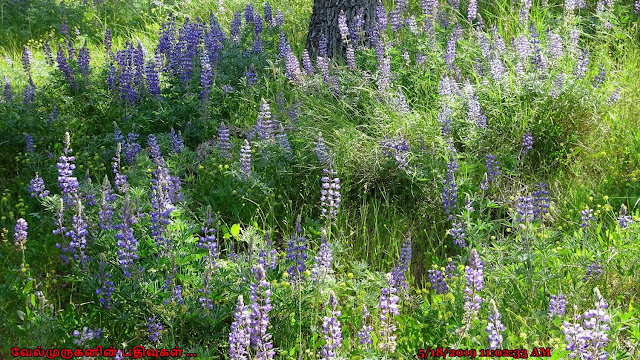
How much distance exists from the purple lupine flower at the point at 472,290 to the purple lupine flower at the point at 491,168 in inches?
51.6

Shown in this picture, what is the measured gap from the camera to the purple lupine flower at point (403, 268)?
10.3ft

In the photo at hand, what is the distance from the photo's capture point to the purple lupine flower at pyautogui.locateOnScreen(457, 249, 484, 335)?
2.60 m

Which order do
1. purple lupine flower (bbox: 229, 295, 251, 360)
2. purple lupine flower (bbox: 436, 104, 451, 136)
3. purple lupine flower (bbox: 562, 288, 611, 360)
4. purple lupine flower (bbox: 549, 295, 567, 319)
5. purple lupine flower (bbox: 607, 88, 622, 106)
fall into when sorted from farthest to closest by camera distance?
purple lupine flower (bbox: 607, 88, 622, 106)
purple lupine flower (bbox: 436, 104, 451, 136)
purple lupine flower (bbox: 549, 295, 567, 319)
purple lupine flower (bbox: 229, 295, 251, 360)
purple lupine flower (bbox: 562, 288, 611, 360)

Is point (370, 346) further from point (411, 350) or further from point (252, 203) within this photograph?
point (252, 203)

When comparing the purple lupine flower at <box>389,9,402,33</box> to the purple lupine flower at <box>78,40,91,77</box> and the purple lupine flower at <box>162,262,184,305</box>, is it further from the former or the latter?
the purple lupine flower at <box>162,262,184,305</box>

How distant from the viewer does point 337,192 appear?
3.46m

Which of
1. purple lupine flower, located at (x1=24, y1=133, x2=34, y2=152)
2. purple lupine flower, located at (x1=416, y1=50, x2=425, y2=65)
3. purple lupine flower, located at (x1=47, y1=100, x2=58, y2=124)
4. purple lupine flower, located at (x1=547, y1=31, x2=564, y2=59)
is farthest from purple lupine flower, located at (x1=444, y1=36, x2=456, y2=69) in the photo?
purple lupine flower, located at (x1=24, y1=133, x2=34, y2=152)

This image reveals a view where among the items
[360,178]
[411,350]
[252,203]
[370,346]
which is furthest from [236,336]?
[360,178]

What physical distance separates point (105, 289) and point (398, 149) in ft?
6.49

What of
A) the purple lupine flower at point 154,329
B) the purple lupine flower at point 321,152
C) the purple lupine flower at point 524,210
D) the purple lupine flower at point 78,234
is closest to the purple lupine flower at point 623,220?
the purple lupine flower at point 524,210

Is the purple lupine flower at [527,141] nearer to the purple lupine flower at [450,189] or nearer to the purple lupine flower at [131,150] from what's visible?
the purple lupine flower at [450,189]

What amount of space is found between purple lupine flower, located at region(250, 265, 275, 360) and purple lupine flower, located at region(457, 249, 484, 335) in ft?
2.53

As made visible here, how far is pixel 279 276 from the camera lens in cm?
307

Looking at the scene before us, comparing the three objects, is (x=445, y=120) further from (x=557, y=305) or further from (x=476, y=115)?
(x=557, y=305)
